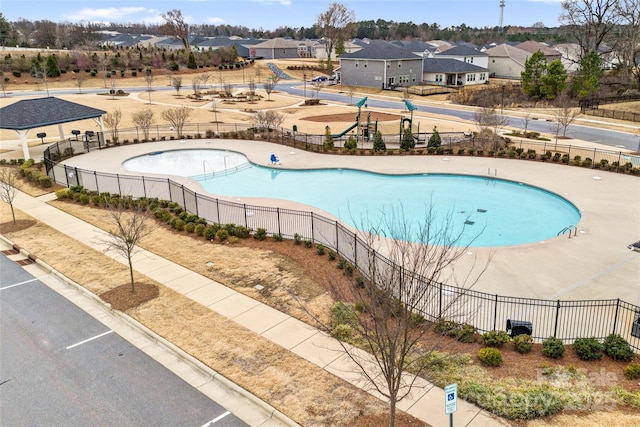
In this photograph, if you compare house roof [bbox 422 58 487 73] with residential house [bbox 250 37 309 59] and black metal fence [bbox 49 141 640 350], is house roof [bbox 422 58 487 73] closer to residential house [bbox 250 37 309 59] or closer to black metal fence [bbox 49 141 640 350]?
residential house [bbox 250 37 309 59]

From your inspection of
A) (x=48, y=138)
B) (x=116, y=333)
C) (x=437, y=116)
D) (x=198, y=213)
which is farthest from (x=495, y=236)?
(x=48, y=138)

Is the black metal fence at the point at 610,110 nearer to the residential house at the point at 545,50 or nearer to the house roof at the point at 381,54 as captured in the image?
the house roof at the point at 381,54

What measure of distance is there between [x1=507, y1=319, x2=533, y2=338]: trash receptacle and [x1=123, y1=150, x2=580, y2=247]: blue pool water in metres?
9.05

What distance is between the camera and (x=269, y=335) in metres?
14.7

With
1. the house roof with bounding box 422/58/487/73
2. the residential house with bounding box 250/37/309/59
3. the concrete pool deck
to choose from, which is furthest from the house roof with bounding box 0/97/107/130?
the residential house with bounding box 250/37/309/59

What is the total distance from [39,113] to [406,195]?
30.4 metres

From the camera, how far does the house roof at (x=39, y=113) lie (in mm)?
37656

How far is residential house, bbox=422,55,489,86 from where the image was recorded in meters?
87.3

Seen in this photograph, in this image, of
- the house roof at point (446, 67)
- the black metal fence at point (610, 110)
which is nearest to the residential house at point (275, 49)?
the house roof at point (446, 67)

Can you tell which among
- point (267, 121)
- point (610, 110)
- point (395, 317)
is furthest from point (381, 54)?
point (395, 317)

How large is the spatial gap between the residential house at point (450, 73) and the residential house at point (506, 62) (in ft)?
41.4

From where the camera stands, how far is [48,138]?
48781 millimetres

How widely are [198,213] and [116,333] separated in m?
11.3

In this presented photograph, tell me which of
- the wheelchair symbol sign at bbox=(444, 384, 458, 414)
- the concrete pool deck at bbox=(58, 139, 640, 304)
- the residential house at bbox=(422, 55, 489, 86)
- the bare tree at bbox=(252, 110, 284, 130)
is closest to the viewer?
the wheelchair symbol sign at bbox=(444, 384, 458, 414)
